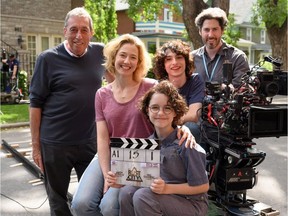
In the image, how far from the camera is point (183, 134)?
280 centimetres

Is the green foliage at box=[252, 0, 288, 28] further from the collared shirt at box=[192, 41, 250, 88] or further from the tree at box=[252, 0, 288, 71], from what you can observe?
the collared shirt at box=[192, 41, 250, 88]

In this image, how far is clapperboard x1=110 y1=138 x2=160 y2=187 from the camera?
2584 millimetres

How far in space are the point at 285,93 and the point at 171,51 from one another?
3.59 ft

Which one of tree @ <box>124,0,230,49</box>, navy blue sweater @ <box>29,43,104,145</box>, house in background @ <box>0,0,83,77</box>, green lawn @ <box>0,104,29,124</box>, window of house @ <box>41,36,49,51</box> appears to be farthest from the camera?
window of house @ <box>41,36,49,51</box>

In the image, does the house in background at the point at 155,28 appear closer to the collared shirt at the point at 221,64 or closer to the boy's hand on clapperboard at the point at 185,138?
the collared shirt at the point at 221,64

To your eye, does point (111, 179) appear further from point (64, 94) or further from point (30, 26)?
point (30, 26)

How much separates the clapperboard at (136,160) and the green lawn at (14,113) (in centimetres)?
830

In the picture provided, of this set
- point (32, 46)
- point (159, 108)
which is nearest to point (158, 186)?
point (159, 108)

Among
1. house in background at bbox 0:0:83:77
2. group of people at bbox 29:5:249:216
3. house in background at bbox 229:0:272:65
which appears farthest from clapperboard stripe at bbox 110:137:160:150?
house in background at bbox 229:0:272:65

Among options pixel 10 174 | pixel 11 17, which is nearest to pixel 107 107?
pixel 10 174

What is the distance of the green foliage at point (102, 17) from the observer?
64.4ft

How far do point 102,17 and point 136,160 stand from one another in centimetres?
1840

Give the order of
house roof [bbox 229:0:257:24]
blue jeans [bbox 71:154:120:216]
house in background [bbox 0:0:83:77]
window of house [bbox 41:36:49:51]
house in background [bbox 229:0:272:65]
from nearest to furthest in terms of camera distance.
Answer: blue jeans [bbox 71:154:120:216]
house in background [bbox 0:0:83:77]
window of house [bbox 41:36:49:51]
house in background [bbox 229:0:272:65]
house roof [bbox 229:0:257:24]

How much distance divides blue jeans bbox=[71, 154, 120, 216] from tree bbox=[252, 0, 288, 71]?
1558cm
